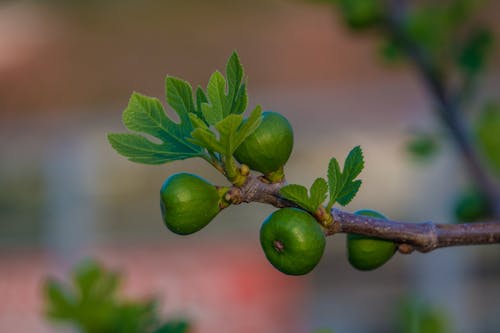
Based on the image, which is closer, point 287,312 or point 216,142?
point 216,142

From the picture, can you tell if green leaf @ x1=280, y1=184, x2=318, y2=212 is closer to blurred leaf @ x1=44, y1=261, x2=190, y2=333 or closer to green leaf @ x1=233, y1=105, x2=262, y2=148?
green leaf @ x1=233, y1=105, x2=262, y2=148

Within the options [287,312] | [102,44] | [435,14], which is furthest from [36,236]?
[435,14]

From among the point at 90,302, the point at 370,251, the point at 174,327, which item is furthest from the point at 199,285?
the point at 370,251

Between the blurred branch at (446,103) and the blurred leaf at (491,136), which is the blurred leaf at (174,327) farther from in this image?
the blurred leaf at (491,136)

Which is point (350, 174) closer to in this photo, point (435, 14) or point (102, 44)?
point (435, 14)

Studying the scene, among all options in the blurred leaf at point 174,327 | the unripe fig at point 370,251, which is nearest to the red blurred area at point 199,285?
the blurred leaf at point 174,327

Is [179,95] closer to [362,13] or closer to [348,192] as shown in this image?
[348,192]
